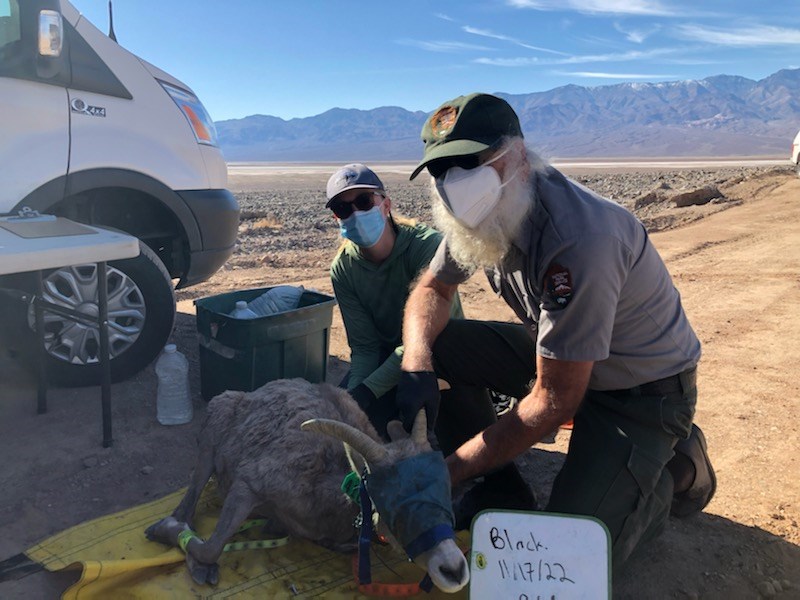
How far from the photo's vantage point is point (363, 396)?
4.41 m

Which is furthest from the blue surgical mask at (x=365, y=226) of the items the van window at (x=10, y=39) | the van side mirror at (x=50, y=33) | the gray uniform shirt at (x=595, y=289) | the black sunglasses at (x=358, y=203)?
the van window at (x=10, y=39)

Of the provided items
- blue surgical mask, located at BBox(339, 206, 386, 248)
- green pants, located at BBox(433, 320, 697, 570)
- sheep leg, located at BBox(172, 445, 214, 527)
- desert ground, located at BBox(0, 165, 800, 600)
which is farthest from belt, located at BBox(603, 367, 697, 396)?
sheep leg, located at BBox(172, 445, 214, 527)

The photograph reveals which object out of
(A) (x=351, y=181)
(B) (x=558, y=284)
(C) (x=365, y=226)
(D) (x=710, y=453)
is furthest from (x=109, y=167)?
(D) (x=710, y=453)

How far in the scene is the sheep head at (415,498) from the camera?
8.82ft

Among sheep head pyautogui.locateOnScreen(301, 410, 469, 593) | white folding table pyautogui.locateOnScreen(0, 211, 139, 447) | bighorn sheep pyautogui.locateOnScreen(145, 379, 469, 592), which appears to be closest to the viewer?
sheep head pyautogui.locateOnScreen(301, 410, 469, 593)

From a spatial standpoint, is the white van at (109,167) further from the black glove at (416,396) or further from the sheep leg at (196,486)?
the black glove at (416,396)

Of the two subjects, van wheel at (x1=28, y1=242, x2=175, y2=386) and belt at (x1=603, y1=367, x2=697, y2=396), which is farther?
van wheel at (x1=28, y1=242, x2=175, y2=386)

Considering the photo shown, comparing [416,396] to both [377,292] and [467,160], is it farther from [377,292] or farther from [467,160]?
[377,292]

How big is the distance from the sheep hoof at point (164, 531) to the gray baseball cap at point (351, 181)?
2.06m

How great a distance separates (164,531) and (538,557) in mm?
1998

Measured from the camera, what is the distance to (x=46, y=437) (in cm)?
484

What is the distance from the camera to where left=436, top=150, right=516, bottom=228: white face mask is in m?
3.21

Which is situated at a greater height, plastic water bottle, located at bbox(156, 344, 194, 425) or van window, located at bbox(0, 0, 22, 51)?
van window, located at bbox(0, 0, 22, 51)

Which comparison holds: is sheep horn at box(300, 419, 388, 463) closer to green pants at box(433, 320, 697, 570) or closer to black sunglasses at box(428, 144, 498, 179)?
green pants at box(433, 320, 697, 570)
